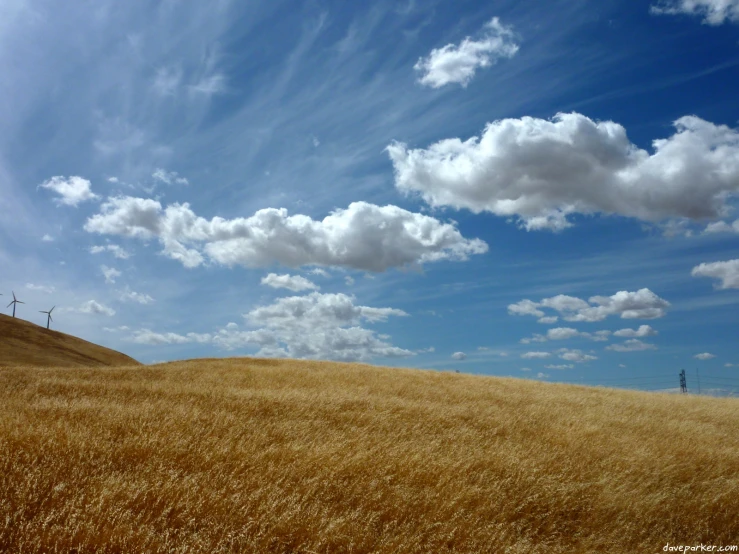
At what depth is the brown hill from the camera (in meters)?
35.8

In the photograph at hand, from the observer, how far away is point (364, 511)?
7223 mm

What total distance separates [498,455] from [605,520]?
2.16 meters

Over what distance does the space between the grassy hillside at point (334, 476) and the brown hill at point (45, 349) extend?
24947 mm

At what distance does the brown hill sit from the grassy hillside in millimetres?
24947

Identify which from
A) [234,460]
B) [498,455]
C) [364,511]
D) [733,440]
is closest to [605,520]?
[498,455]

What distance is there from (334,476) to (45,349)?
40766 mm

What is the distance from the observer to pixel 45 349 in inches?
1585

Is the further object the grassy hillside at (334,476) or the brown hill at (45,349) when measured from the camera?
the brown hill at (45,349)

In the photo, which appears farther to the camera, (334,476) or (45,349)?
(45,349)

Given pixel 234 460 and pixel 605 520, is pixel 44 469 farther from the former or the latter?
pixel 605 520

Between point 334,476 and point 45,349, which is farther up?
point 45,349

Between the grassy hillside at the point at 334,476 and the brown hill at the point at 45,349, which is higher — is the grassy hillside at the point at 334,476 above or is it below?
below

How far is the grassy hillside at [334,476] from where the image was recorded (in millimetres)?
6234

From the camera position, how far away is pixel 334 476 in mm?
8000
